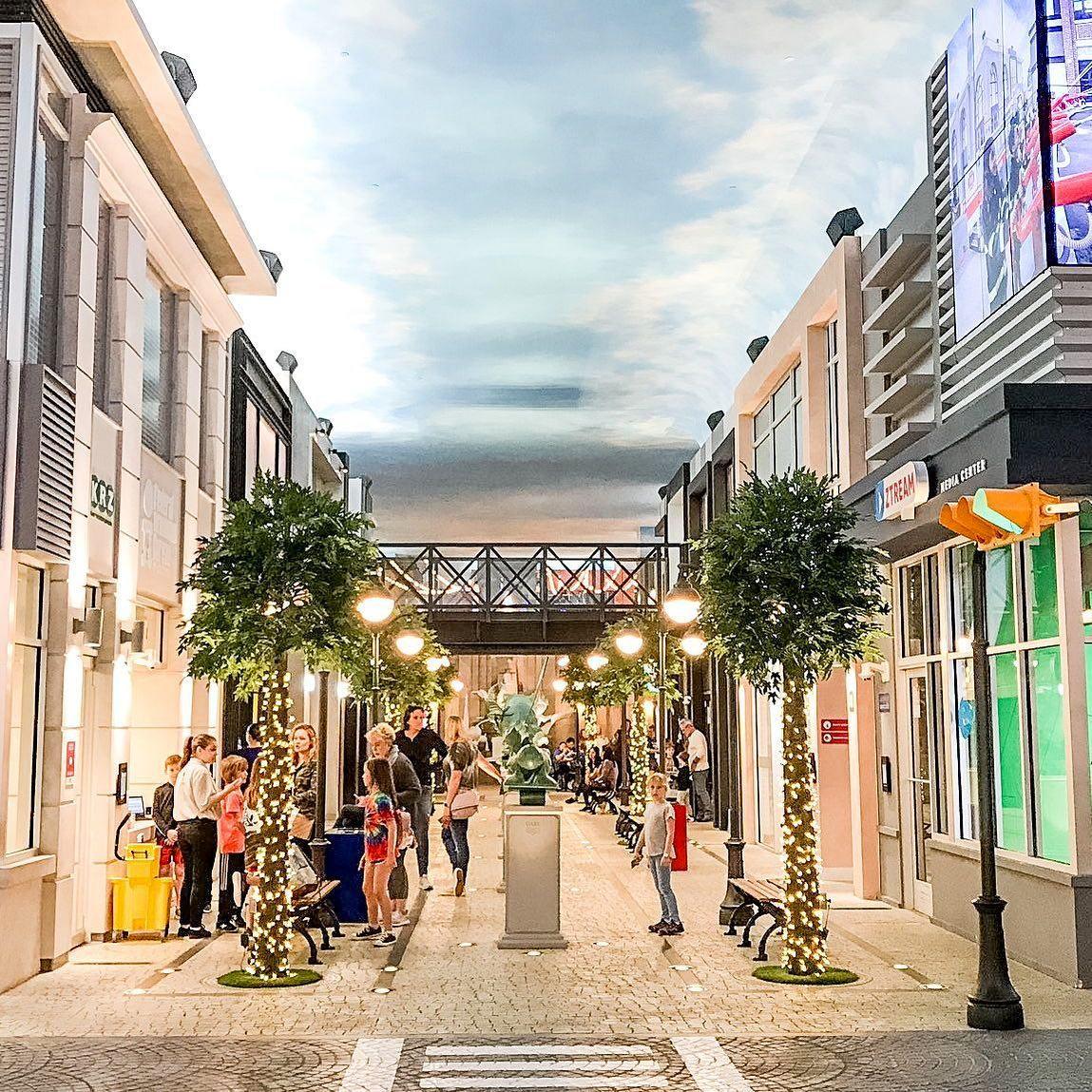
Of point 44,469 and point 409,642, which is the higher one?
point 44,469

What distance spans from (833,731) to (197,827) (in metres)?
8.62

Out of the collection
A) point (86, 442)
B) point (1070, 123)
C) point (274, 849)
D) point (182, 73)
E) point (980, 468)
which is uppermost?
point (182, 73)

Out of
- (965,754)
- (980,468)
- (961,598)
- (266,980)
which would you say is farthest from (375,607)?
(980,468)

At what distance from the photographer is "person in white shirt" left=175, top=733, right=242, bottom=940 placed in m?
12.2

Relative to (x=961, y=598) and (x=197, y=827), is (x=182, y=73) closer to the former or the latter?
(x=197, y=827)

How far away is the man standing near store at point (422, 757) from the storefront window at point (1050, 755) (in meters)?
6.78

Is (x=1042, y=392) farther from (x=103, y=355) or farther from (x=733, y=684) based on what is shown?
(x=733, y=684)

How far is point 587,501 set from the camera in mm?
34000

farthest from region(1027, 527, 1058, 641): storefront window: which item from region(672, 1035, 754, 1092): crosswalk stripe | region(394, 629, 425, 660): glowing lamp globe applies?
region(394, 629, 425, 660): glowing lamp globe

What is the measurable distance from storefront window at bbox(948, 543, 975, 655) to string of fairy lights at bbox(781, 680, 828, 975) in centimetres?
249

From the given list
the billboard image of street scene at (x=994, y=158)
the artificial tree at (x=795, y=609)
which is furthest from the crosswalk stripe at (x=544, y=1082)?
the billboard image of street scene at (x=994, y=158)

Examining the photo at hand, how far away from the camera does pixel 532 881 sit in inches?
469

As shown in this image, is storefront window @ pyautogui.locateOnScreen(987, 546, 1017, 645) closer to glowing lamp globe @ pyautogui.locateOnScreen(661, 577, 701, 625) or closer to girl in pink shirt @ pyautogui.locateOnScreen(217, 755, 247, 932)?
A: glowing lamp globe @ pyautogui.locateOnScreen(661, 577, 701, 625)

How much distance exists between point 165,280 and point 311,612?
Answer: 19.2 ft
